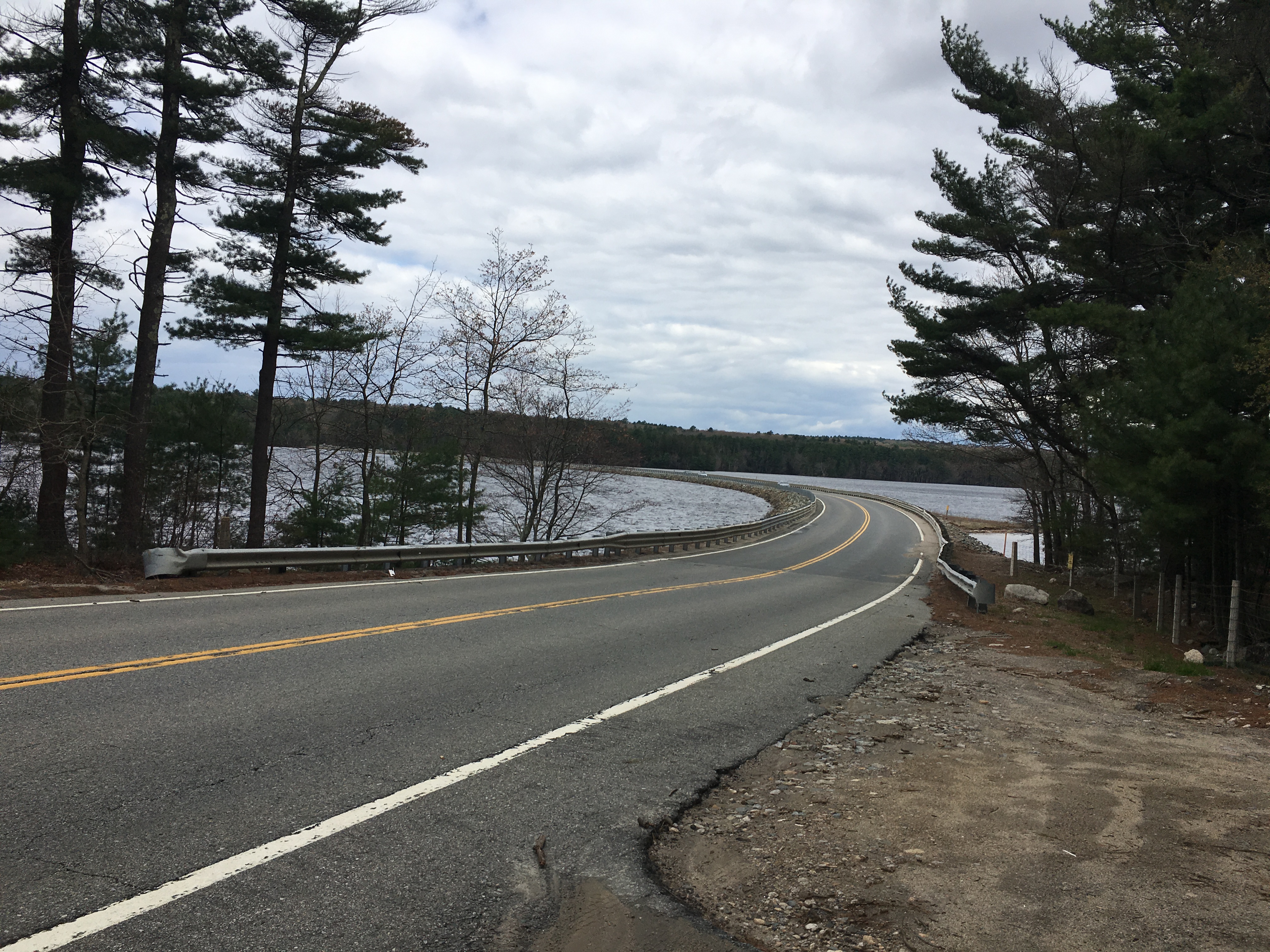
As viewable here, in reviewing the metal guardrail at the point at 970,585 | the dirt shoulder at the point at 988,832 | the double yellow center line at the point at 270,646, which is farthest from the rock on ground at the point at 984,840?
the metal guardrail at the point at 970,585

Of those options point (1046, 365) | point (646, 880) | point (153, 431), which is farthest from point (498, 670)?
point (153, 431)

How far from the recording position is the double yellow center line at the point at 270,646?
5980mm

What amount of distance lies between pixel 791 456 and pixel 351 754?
162 m

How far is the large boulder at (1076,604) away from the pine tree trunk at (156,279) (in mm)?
20372

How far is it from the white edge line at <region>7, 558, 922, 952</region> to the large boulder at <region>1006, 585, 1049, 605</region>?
15.3 meters

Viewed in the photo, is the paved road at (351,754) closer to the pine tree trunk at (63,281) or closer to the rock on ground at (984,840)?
the rock on ground at (984,840)

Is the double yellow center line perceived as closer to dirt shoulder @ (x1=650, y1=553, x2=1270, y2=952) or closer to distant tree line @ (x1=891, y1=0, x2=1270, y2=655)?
dirt shoulder @ (x1=650, y1=553, x2=1270, y2=952)

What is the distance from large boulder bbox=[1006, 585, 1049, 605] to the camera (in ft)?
61.3

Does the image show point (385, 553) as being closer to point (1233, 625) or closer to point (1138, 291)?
point (1233, 625)

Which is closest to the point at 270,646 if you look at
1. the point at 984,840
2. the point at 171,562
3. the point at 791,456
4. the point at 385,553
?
the point at 171,562

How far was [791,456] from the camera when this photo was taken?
163 metres

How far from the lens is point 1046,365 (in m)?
21.8

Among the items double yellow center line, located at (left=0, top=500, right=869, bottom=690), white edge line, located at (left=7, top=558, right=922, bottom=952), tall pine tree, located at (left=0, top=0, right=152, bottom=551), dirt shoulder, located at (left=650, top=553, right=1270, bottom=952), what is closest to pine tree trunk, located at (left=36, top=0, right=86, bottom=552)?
tall pine tree, located at (left=0, top=0, right=152, bottom=551)

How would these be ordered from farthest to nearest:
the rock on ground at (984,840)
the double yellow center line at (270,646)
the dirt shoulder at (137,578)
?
1. the dirt shoulder at (137,578)
2. the double yellow center line at (270,646)
3. the rock on ground at (984,840)
